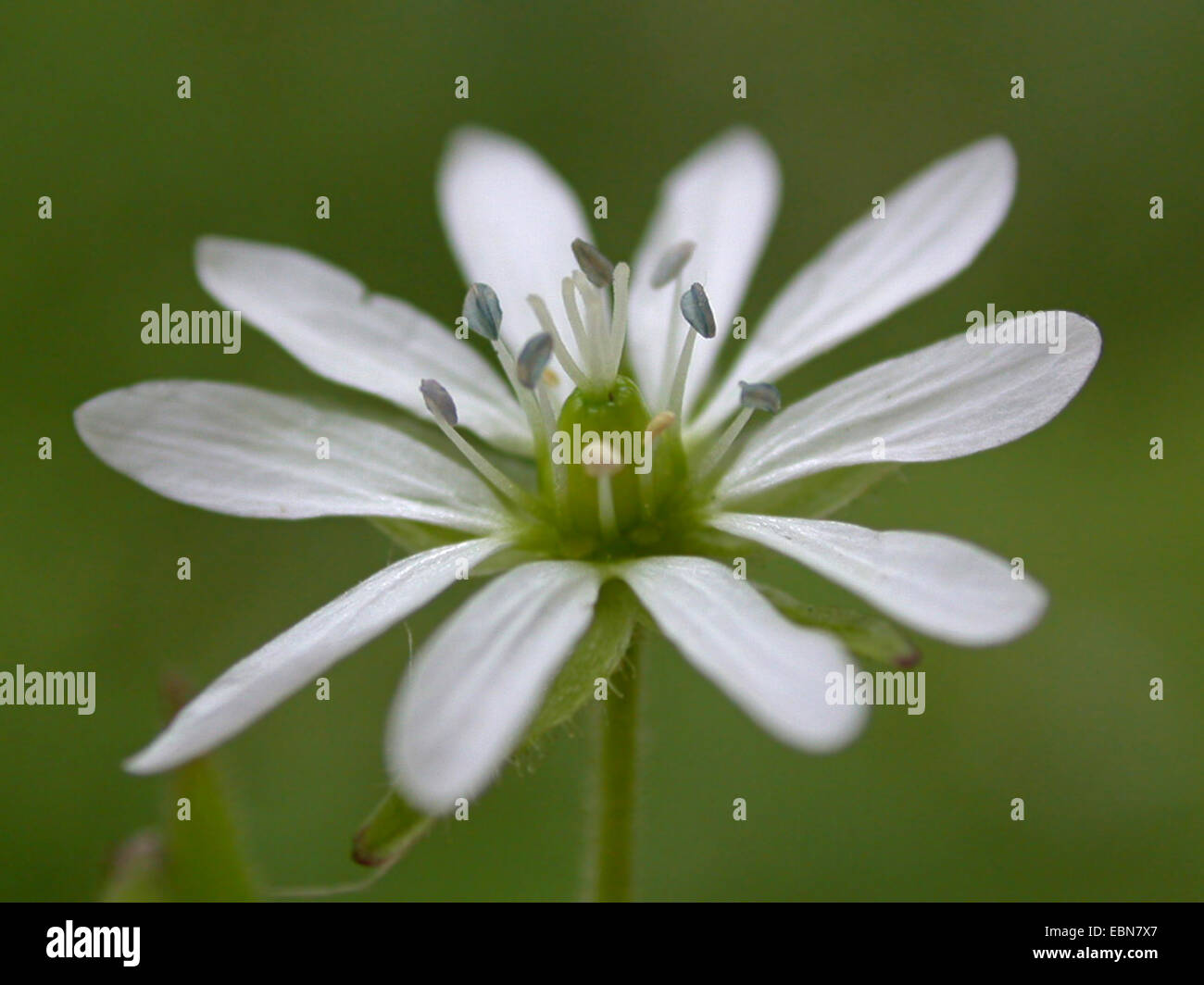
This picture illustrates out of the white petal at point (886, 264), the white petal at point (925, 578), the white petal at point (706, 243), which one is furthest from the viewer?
the white petal at point (706, 243)

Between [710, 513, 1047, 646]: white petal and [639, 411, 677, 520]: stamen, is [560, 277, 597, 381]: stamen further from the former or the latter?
[710, 513, 1047, 646]: white petal

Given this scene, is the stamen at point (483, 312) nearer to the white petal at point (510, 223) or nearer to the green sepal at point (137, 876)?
the white petal at point (510, 223)

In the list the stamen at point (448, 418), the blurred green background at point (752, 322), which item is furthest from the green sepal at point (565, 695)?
the blurred green background at point (752, 322)

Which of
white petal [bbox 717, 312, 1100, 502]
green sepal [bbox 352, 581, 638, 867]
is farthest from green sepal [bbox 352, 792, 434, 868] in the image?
white petal [bbox 717, 312, 1100, 502]

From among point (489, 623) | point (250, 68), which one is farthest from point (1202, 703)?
point (250, 68)

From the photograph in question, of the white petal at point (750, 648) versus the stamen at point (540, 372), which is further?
the stamen at point (540, 372)
